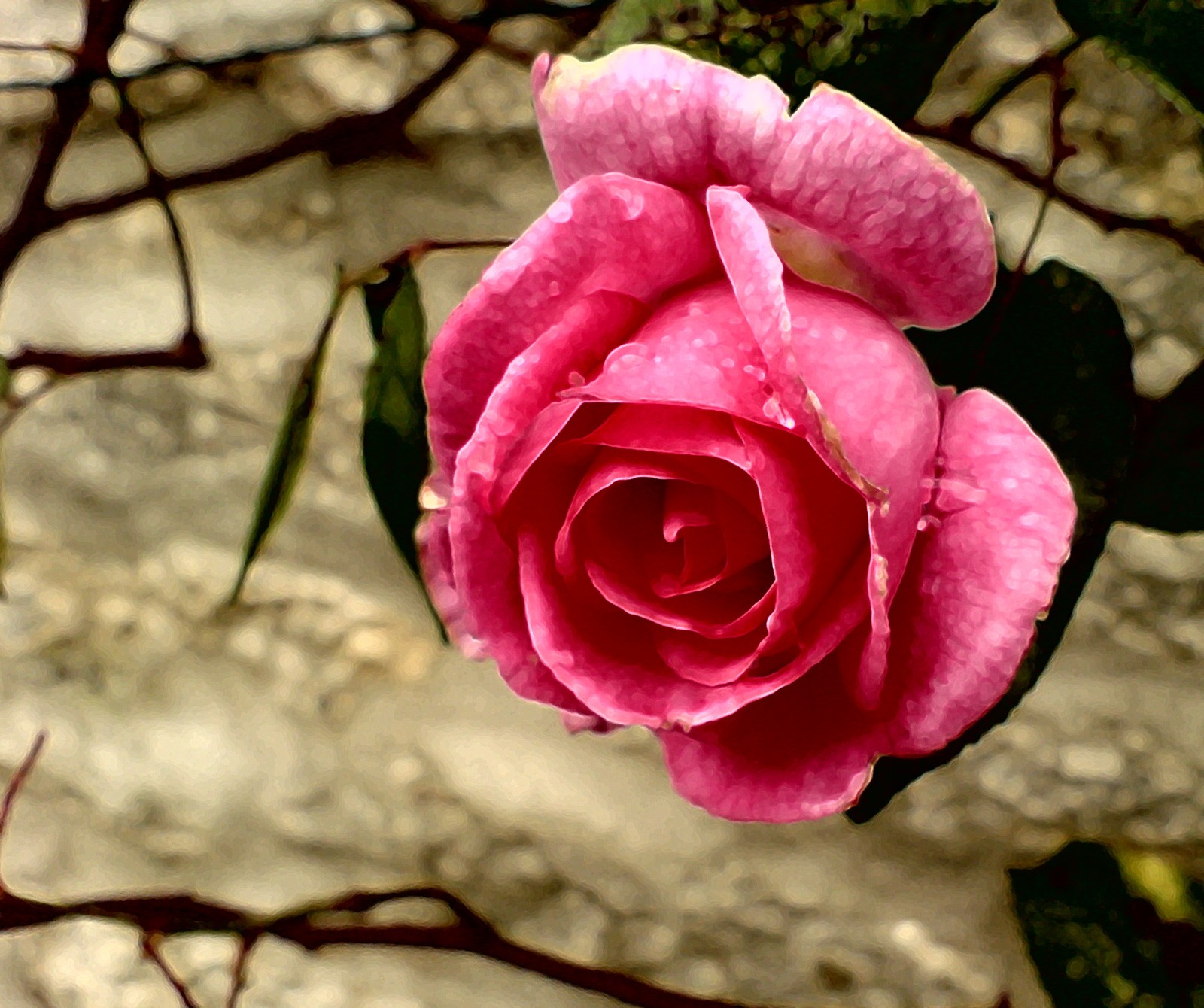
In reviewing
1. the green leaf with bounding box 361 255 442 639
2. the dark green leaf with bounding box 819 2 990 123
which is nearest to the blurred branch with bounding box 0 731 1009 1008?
the green leaf with bounding box 361 255 442 639

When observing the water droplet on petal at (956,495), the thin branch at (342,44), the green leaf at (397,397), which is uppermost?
A: the thin branch at (342,44)

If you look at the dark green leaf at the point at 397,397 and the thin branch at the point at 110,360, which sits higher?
the dark green leaf at the point at 397,397

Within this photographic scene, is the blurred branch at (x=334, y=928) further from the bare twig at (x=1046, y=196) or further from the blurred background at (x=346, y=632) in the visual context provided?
the bare twig at (x=1046, y=196)

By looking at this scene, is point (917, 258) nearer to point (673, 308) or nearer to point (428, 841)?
point (673, 308)

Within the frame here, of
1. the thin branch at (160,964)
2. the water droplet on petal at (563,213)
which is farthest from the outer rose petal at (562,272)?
the thin branch at (160,964)

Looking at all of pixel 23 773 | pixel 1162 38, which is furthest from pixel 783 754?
pixel 23 773

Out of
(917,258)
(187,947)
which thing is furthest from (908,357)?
(187,947)
